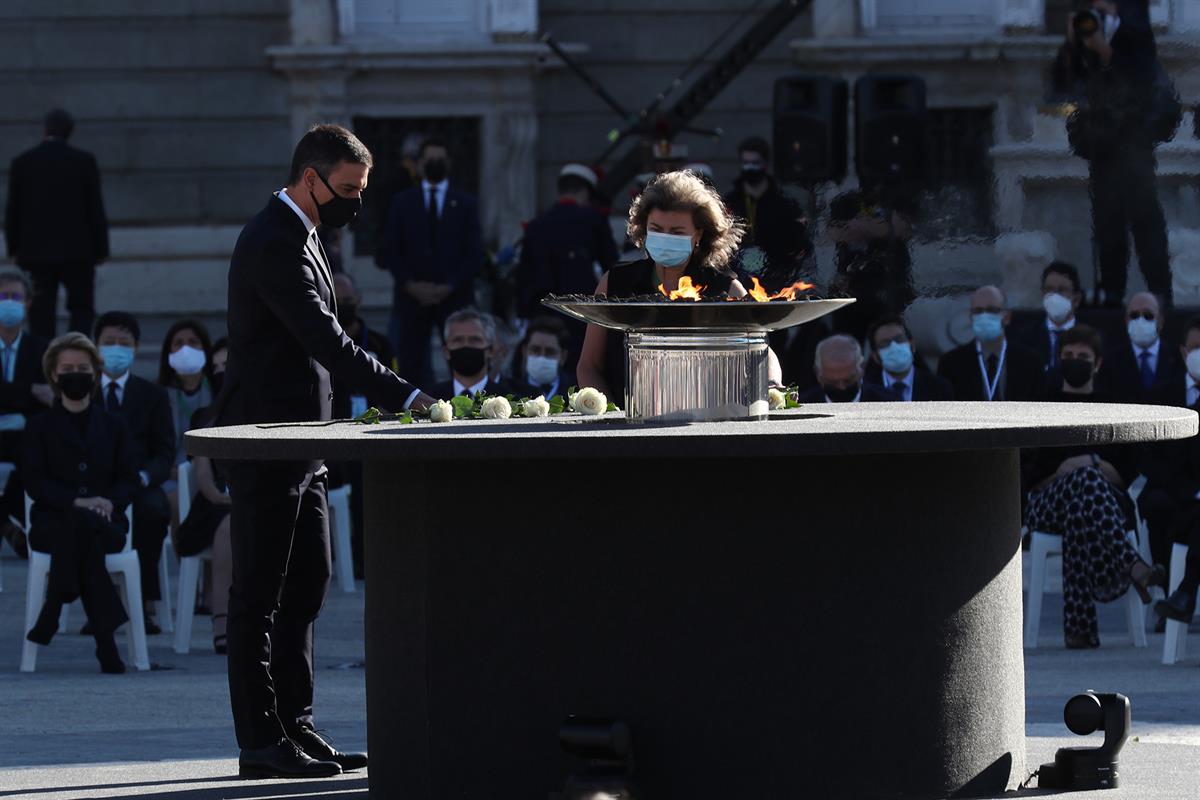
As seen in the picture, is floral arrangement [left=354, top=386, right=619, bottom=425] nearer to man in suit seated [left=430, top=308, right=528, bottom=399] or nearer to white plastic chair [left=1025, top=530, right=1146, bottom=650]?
white plastic chair [left=1025, top=530, right=1146, bottom=650]

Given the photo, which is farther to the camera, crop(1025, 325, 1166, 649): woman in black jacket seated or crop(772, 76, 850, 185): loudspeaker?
crop(772, 76, 850, 185): loudspeaker

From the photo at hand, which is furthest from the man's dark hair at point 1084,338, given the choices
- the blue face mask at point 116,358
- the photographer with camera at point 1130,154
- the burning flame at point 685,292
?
the burning flame at point 685,292

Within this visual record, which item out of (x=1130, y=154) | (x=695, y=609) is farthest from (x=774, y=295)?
(x=1130, y=154)

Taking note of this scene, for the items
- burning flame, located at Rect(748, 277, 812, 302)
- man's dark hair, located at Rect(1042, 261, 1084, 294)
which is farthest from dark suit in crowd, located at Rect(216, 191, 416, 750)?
man's dark hair, located at Rect(1042, 261, 1084, 294)

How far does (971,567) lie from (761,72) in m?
14.3

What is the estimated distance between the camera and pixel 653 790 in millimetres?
6062

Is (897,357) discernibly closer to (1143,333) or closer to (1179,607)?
(1143,333)

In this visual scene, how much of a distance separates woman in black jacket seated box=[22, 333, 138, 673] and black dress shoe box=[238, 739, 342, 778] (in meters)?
3.34

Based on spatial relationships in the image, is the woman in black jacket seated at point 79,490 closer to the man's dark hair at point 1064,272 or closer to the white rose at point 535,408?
the white rose at point 535,408

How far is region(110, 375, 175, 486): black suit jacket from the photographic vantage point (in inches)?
452

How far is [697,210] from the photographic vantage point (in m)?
7.31

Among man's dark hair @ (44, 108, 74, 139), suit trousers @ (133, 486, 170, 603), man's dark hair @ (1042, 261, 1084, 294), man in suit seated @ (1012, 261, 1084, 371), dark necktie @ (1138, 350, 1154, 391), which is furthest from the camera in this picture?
man's dark hair @ (44, 108, 74, 139)

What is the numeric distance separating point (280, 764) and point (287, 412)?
99 cm

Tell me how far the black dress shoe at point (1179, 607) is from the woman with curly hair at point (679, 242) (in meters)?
3.23
